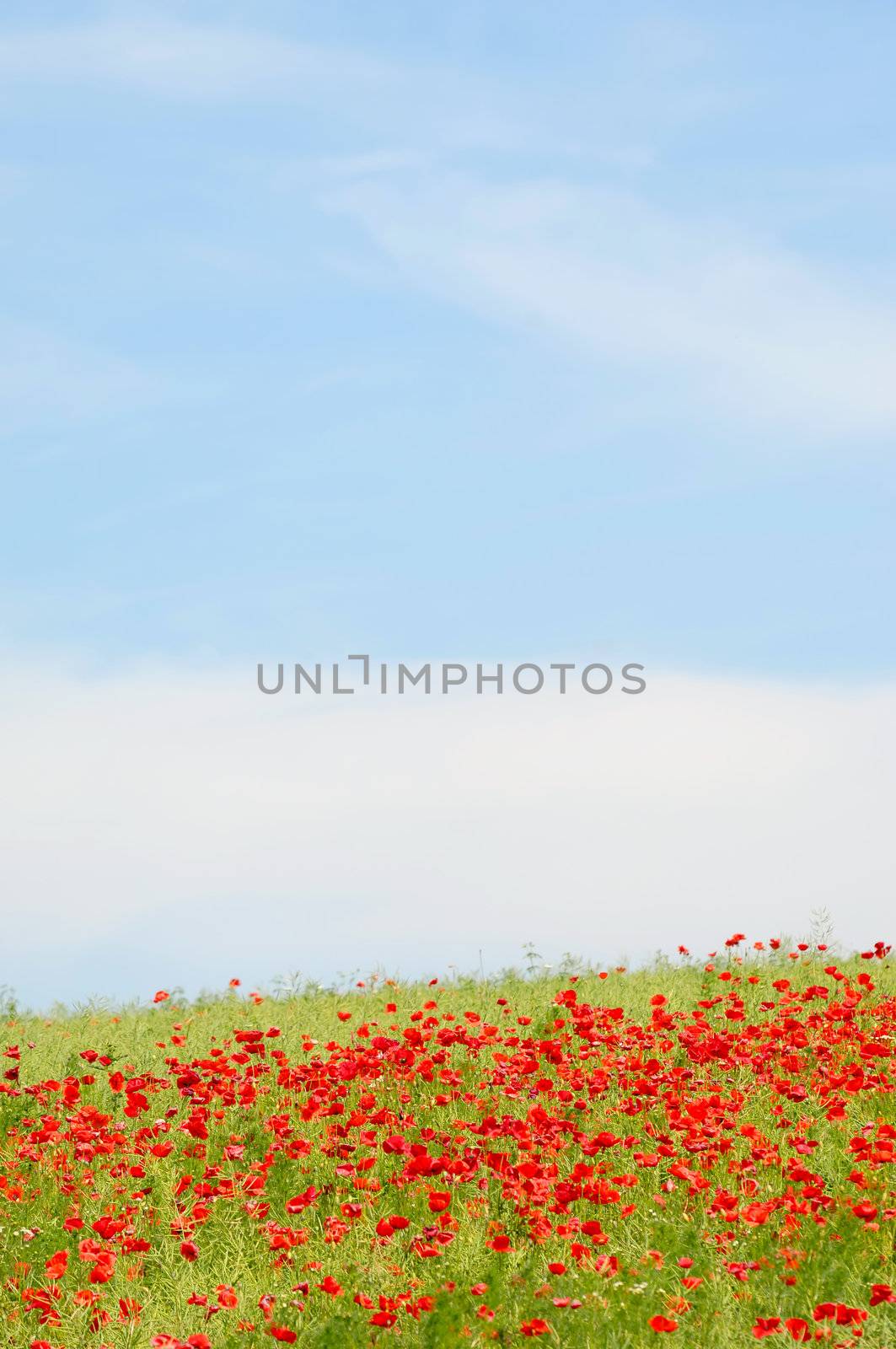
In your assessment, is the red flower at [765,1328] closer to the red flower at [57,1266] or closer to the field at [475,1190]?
the field at [475,1190]

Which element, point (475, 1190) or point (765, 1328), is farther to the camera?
point (475, 1190)

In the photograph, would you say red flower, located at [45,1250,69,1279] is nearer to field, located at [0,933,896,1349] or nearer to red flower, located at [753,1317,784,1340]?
field, located at [0,933,896,1349]

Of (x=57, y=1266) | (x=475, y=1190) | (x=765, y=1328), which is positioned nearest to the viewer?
(x=765, y=1328)

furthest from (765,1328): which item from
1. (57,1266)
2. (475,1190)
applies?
(57,1266)

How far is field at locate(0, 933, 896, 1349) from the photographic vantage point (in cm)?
607

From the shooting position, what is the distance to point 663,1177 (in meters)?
8.08

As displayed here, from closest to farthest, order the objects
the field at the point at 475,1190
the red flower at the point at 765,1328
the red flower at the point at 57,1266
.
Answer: the red flower at the point at 765,1328
the field at the point at 475,1190
the red flower at the point at 57,1266

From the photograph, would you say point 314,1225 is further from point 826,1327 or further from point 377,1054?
point 826,1327

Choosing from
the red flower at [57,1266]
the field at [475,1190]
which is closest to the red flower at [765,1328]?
the field at [475,1190]

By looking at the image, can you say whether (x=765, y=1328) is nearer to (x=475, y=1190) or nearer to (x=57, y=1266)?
(x=475, y=1190)

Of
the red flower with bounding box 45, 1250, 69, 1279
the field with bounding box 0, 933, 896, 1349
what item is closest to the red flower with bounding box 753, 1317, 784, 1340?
the field with bounding box 0, 933, 896, 1349

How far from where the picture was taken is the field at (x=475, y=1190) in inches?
239

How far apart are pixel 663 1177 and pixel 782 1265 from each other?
1.70 m

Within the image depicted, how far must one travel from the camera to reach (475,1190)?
8023 millimetres
